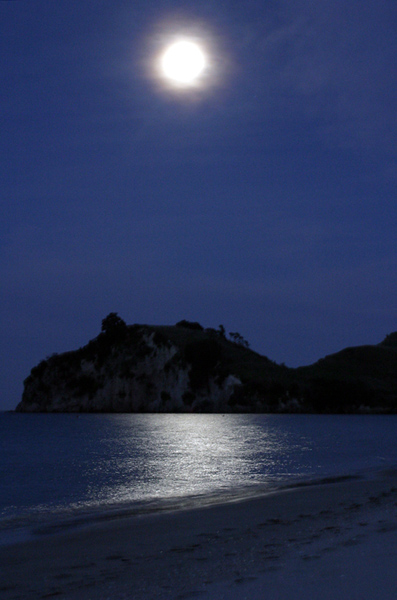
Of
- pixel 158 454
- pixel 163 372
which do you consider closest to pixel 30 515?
pixel 158 454

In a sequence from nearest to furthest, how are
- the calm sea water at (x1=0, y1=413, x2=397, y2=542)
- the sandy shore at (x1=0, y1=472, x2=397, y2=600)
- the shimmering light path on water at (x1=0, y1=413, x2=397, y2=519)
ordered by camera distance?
the sandy shore at (x1=0, y1=472, x2=397, y2=600)
the calm sea water at (x1=0, y1=413, x2=397, y2=542)
the shimmering light path on water at (x1=0, y1=413, x2=397, y2=519)

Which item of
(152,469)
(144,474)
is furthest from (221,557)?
(152,469)

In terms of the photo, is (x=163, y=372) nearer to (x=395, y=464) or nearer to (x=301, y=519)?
A: (x=395, y=464)

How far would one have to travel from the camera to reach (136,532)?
16.2 meters

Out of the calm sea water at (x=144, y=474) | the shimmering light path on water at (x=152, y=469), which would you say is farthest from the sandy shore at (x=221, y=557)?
the shimmering light path on water at (x=152, y=469)

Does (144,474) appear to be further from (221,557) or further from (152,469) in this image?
(221,557)

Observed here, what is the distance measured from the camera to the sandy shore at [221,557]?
9.22 meters

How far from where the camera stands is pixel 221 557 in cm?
1203

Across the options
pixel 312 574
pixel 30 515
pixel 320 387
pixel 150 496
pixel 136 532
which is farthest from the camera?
pixel 320 387

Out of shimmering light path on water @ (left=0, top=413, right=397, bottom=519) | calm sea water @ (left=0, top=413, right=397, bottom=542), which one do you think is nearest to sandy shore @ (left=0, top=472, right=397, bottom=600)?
calm sea water @ (left=0, top=413, right=397, bottom=542)

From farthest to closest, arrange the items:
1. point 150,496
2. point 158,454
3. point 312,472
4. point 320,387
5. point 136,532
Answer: point 320,387, point 158,454, point 312,472, point 150,496, point 136,532

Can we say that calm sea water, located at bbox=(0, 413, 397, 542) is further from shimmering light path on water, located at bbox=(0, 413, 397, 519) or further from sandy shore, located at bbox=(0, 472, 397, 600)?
sandy shore, located at bbox=(0, 472, 397, 600)

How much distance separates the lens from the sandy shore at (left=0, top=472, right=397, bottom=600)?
9.22 meters

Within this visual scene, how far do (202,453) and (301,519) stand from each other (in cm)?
3071
